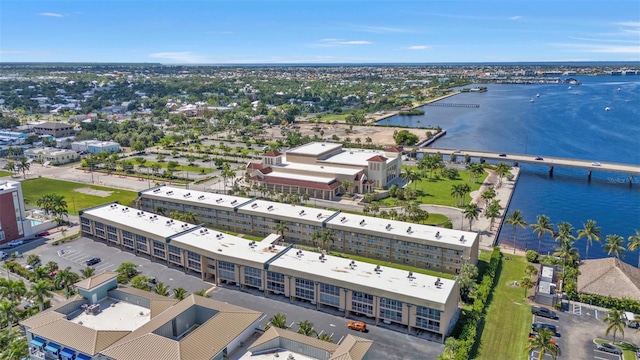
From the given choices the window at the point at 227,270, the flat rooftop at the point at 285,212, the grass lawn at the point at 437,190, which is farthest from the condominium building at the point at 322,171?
the window at the point at 227,270

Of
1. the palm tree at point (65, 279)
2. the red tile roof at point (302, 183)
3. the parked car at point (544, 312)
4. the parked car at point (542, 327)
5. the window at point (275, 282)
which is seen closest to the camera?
the parked car at point (542, 327)

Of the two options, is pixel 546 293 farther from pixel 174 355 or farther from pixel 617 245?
pixel 174 355

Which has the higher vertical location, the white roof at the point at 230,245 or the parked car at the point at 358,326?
the white roof at the point at 230,245

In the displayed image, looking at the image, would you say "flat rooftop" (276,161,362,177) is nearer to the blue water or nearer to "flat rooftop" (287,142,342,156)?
"flat rooftop" (287,142,342,156)

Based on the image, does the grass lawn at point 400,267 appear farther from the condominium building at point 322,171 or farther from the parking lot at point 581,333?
the condominium building at point 322,171

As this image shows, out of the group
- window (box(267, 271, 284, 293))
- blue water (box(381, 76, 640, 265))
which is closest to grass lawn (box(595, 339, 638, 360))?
blue water (box(381, 76, 640, 265))

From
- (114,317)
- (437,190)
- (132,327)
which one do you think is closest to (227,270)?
(114,317)
